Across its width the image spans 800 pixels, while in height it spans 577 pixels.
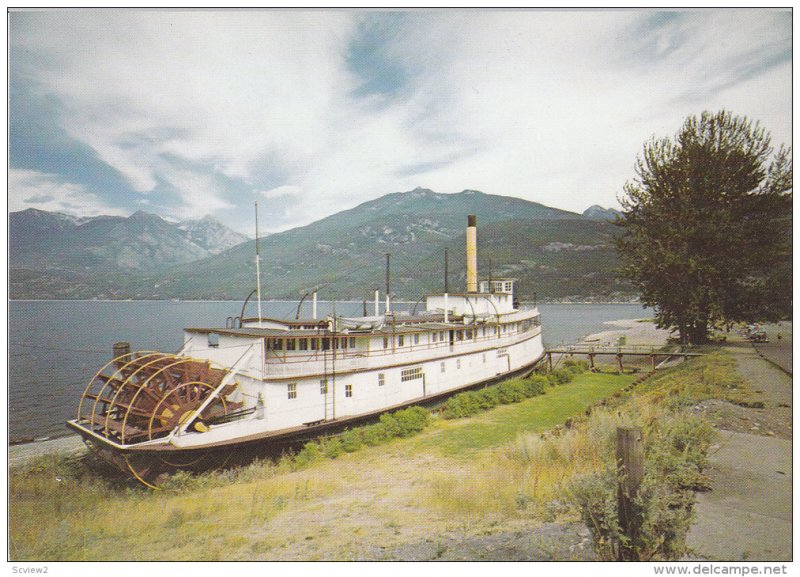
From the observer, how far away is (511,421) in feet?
55.7

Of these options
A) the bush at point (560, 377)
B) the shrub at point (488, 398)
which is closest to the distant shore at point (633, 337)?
the bush at point (560, 377)

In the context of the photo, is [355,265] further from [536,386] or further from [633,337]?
[536,386]

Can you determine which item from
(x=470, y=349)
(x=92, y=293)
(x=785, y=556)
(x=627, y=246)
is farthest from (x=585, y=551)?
(x=92, y=293)

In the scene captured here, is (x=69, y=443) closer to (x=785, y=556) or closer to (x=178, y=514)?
(x=178, y=514)

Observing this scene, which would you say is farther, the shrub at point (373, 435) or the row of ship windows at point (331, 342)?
the shrub at point (373, 435)

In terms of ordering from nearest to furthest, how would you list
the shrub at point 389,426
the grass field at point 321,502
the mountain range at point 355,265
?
1. the grass field at point 321,502
2. the shrub at point 389,426
3. the mountain range at point 355,265

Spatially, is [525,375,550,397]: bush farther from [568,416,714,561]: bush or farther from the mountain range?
the mountain range

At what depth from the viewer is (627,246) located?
25156 mm

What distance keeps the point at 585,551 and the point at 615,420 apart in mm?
4748

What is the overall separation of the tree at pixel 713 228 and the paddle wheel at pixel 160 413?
2209cm

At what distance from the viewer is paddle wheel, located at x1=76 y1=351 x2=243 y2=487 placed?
39.6ft

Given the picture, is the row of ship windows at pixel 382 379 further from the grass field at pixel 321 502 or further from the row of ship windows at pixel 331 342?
the grass field at pixel 321 502

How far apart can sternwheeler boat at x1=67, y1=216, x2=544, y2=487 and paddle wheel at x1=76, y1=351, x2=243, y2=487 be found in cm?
3

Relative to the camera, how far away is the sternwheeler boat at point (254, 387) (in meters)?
12.7
